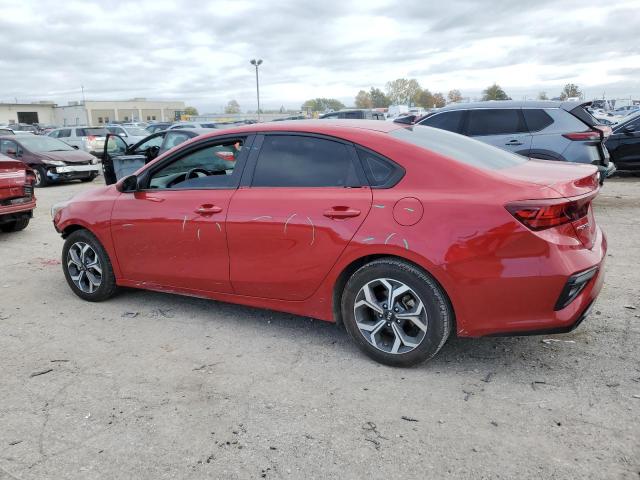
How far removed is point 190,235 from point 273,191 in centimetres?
82

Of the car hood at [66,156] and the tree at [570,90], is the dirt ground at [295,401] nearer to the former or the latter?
the car hood at [66,156]

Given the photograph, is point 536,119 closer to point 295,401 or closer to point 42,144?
point 295,401

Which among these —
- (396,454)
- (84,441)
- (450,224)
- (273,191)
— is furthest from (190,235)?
(396,454)

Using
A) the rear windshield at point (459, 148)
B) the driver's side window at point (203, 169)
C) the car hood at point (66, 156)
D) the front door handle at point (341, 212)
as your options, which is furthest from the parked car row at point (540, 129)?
the car hood at point (66, 156)

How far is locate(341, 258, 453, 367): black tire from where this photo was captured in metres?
3.37

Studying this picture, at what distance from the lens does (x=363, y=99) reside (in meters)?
112

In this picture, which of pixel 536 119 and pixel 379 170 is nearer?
pixel 379 170

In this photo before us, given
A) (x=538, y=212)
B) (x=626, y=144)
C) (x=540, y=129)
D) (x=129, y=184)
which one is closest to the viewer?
(x=538, y=212)

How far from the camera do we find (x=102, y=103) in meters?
102

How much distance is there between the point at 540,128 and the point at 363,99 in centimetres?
10655

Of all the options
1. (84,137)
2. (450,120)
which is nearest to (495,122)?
(450,120)

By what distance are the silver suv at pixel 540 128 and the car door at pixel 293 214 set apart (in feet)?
17.3

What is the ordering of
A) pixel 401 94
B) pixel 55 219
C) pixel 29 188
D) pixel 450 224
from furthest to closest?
pixel 401 94
pixel 29 188
pixel 55 219
pixel 450 224

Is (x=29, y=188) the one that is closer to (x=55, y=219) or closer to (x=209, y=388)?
(x=55, y=219)
